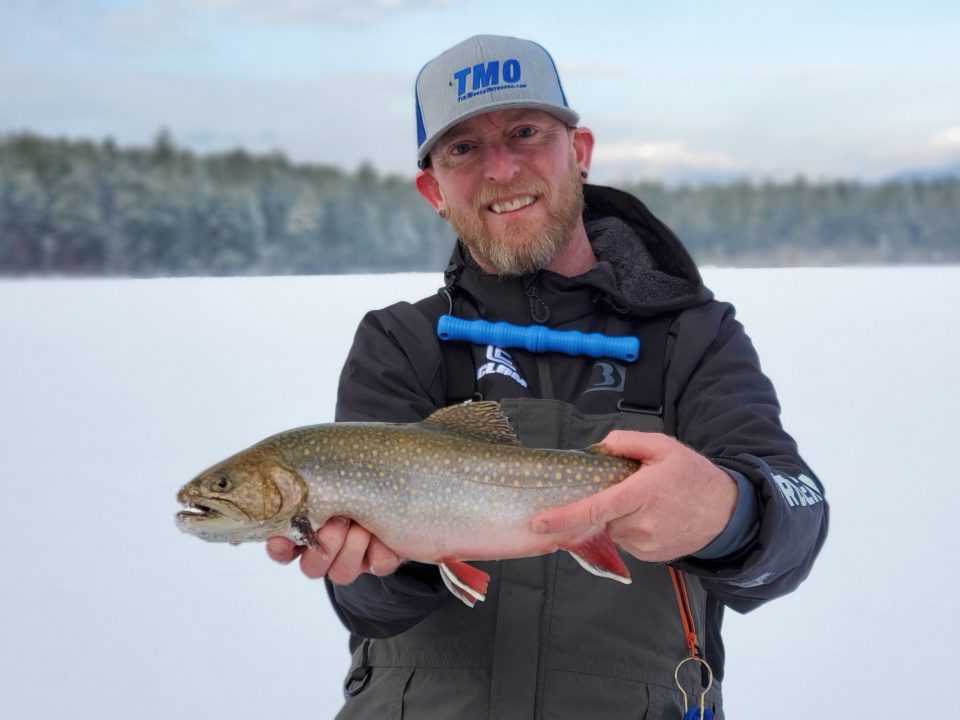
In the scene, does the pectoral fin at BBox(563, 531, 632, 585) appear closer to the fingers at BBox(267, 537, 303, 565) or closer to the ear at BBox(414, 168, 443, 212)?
the fingers at BBox(267, 537, 303, 565)

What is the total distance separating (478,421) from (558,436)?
1.12ft

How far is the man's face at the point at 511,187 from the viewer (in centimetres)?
276

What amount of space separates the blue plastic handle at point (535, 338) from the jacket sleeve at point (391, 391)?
0.28ft

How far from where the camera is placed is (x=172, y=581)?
4184 mm

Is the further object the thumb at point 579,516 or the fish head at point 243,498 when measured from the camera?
the fish head at point 243,498

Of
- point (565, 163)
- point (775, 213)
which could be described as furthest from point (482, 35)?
point (775, 213)

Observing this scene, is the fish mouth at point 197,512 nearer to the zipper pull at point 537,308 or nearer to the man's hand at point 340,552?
the man's hand at point 340,552

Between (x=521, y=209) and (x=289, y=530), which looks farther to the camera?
(x=521, y=209)

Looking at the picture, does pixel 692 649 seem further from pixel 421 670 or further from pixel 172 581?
pixel 172 581

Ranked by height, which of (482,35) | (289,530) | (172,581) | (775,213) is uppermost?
(775,213)

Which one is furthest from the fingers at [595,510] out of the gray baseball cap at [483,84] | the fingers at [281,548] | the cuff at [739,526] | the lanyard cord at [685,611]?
the gray baseball cap at [483,84]

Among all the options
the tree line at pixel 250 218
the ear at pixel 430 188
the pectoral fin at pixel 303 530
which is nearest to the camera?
the pectoral fin at pixel 303 530

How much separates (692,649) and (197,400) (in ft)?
13.8

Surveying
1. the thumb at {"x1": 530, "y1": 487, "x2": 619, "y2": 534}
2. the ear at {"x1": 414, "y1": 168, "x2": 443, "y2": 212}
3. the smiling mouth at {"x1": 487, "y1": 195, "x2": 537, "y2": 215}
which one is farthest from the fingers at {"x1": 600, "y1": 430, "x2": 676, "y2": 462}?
the ear at {"x1": 414, "y1": 168, "x2": 443, "y2": 212}
